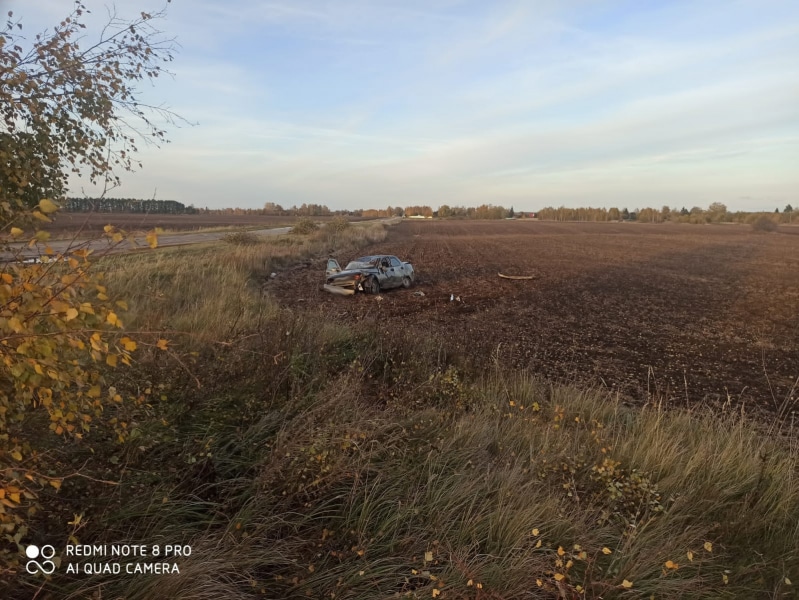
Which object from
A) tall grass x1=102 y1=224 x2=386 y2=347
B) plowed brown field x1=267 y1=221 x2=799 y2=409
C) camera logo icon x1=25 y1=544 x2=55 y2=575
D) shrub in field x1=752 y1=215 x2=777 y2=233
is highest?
shrub in field x1=752 y1=215 x2=777 y2=233

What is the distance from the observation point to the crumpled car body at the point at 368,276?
1661cm

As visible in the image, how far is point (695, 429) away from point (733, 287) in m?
22.0

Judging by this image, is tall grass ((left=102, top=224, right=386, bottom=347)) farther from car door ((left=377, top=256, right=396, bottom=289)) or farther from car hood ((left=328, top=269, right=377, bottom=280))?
car door ((left=377, top=256, right=396, bottom=289))

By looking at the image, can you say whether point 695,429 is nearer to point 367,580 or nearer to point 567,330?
point 367,580

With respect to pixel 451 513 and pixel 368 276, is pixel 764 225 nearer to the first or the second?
pixel 368 276

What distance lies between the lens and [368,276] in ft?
55.6

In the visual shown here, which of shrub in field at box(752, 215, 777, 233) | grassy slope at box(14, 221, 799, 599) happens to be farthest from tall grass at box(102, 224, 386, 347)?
shrub in field at box(752, 215, 777, 233)

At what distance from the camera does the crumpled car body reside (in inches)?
654

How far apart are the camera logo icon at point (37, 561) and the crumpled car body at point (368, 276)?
1448cm

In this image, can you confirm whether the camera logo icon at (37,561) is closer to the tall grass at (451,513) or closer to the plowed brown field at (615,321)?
the tall grass at (451,513)

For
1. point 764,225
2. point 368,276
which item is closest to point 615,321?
point 368,276

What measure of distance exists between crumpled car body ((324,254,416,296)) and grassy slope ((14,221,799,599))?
38.2 feet

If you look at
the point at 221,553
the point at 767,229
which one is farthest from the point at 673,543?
the point at 767,229

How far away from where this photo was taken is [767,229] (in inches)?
3873
